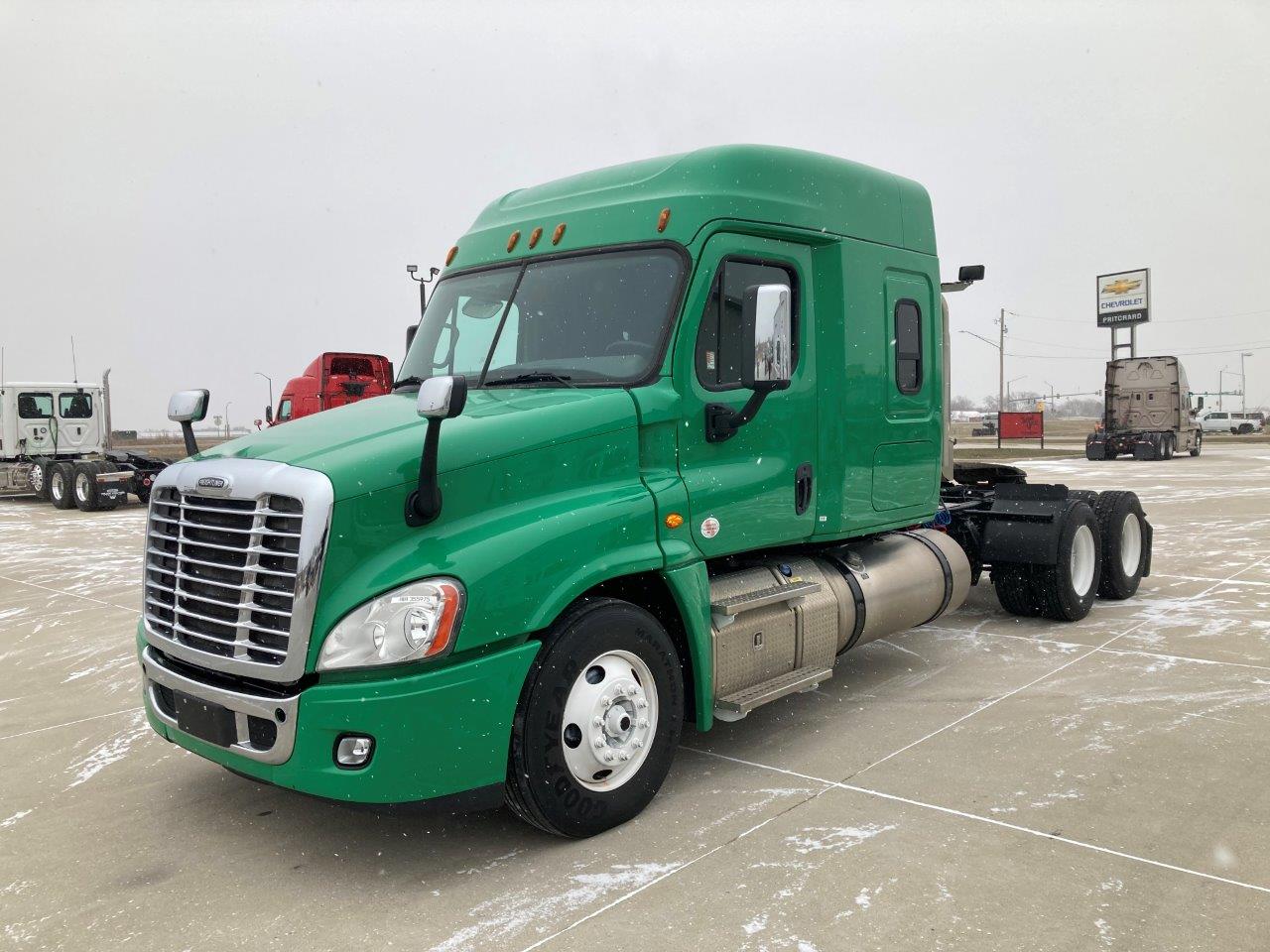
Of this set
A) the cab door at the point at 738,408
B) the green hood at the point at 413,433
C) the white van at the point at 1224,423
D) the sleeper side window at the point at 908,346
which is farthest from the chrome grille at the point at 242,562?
the white van at the point at 1224,423

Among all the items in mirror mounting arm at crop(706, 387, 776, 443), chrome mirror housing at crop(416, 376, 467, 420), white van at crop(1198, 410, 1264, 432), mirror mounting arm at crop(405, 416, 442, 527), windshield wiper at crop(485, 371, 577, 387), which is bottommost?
white van at crop(1198, 410, 1264, 432)

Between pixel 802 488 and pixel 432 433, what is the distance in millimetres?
2332

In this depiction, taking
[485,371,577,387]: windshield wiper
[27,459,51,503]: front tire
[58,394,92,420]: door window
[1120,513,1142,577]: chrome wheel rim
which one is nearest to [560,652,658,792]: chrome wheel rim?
[485,371,577,387]: windshield wiper

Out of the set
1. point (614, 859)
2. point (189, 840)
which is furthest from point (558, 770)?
point (189, 840)

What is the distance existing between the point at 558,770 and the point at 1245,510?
16.1 m

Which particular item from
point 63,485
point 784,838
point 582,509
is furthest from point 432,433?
point 63,485

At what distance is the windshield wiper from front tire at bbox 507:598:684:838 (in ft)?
3.48

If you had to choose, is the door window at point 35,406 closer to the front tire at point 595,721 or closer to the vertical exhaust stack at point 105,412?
the vertical exhaust stack at point 105,412

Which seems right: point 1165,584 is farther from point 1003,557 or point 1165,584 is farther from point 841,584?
Result: point 841,584

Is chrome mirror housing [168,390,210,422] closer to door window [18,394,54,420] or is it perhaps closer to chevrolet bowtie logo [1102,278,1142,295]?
door window [18,394,54,420]

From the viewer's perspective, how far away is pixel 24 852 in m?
4.22

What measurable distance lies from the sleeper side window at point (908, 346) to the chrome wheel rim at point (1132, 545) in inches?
158

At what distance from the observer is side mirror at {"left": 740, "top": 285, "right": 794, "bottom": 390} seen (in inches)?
170

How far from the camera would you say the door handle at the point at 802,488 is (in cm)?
532
